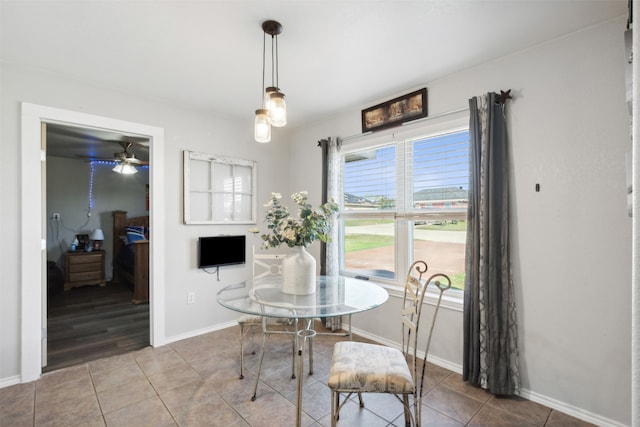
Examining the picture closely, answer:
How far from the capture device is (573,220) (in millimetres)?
1889

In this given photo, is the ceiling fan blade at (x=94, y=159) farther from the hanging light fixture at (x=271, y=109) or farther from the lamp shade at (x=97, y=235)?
the hanging light fixture at (x=271, y=109)

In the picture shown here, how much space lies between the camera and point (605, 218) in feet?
5.82

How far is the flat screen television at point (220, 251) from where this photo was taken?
3.22 meters

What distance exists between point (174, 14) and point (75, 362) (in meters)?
2.93

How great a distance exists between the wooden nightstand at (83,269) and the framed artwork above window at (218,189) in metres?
3.60

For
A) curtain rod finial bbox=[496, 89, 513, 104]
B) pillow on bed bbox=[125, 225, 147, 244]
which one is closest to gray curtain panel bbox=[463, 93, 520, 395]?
curtain rod finial bbox=[496, 89, 513, 104]

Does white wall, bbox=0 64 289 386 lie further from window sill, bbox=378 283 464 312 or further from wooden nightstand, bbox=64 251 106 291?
wooden nightstand, bbox=64 251 106 291

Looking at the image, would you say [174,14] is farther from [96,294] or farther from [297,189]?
[96,294]

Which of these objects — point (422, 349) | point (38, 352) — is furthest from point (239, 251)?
point (422, 349)

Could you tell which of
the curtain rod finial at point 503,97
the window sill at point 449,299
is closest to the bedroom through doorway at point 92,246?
the window sill at point 449,299

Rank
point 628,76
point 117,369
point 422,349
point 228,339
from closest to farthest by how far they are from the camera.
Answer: point 628,76 < point 117,369 < point 422,349 < point 228,339

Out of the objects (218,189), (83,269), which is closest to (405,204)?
(218,189)

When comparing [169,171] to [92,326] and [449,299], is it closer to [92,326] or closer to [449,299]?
[92,326]

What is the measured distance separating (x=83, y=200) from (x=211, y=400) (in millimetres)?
5608
